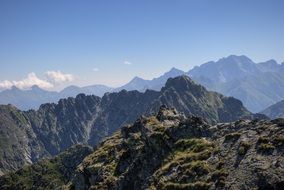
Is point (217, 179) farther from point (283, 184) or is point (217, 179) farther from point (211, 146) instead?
point (211, 146)

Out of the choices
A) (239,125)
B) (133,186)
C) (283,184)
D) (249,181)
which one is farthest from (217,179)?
(239,125)

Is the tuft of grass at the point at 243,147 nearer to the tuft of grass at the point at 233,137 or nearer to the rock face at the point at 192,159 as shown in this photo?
the rock face at the point at 192,159

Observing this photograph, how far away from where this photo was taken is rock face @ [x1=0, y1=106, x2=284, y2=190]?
46156 mm

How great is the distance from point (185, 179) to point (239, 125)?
26039mm

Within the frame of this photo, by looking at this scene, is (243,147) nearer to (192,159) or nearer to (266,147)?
(266,147)

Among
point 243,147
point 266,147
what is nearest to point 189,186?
point 243,147

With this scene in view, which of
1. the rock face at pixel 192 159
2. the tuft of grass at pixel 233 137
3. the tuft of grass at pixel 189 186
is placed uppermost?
the tuft of grass at pixel 233 137

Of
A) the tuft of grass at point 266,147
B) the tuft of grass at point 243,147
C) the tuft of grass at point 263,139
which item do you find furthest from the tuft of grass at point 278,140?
the tuft of grass at point 243,147

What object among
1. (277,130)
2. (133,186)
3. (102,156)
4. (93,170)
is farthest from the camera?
(102,156)

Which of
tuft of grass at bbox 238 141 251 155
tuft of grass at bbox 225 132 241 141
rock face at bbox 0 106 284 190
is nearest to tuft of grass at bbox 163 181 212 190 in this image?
rock face at bbox 0 106 284 190

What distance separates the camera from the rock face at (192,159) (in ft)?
151

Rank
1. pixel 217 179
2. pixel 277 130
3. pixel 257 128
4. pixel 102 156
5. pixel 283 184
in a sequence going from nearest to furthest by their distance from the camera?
1. pixel 283 184
2. pixel 217 179
3. pixel 277 130
4. pixel 257 128
5. pixel 102 156

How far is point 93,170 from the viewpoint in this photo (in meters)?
80.6

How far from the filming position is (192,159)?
58.4 m
